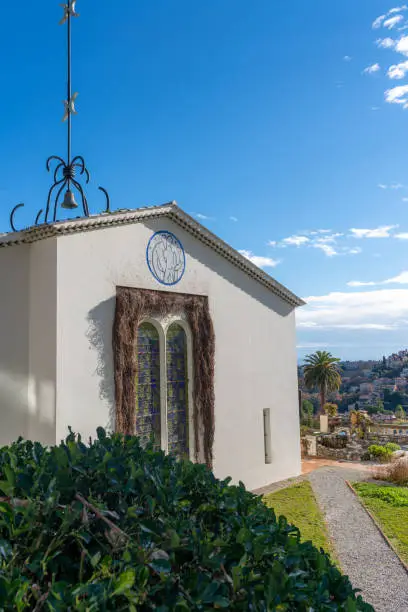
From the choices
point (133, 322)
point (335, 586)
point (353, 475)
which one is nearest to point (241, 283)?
point (133, 322)

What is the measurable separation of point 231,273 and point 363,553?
741 cm

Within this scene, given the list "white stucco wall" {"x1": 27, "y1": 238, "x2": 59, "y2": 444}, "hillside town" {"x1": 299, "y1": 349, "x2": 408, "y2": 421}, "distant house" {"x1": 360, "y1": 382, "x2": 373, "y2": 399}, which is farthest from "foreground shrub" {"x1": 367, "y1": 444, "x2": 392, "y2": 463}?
"distant house" {"x1": 360, "y1": 382, "x2": 373, "y2": 399}

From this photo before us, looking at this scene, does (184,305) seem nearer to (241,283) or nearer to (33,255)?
(241,283)

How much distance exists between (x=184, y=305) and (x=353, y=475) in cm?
881

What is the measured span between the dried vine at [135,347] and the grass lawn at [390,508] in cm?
429

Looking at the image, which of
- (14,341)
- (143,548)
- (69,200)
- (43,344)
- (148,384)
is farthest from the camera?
(148,384)

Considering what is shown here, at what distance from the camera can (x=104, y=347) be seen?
9344 millimetres

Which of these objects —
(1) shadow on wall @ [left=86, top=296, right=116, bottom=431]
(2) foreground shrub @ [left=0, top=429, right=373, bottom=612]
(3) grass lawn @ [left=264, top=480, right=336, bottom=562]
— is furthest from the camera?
(3) grass lawn @ [left=264, top=480, right=336, bottom=562]

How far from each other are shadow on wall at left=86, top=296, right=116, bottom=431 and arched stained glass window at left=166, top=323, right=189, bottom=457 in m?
1.86

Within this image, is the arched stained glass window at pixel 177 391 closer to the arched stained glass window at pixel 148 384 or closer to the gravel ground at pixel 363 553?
the arched stained glass window at pixel 148 384

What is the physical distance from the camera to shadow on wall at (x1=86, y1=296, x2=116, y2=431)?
9.21 meters

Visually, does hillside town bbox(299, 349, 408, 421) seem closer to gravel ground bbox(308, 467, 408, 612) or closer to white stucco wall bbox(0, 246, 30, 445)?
gravel ground bbox(308, 467, 408, 612)

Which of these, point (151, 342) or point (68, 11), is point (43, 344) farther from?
point (68, 11)

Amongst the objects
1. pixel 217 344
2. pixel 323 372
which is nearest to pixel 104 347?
pixel 217 344
